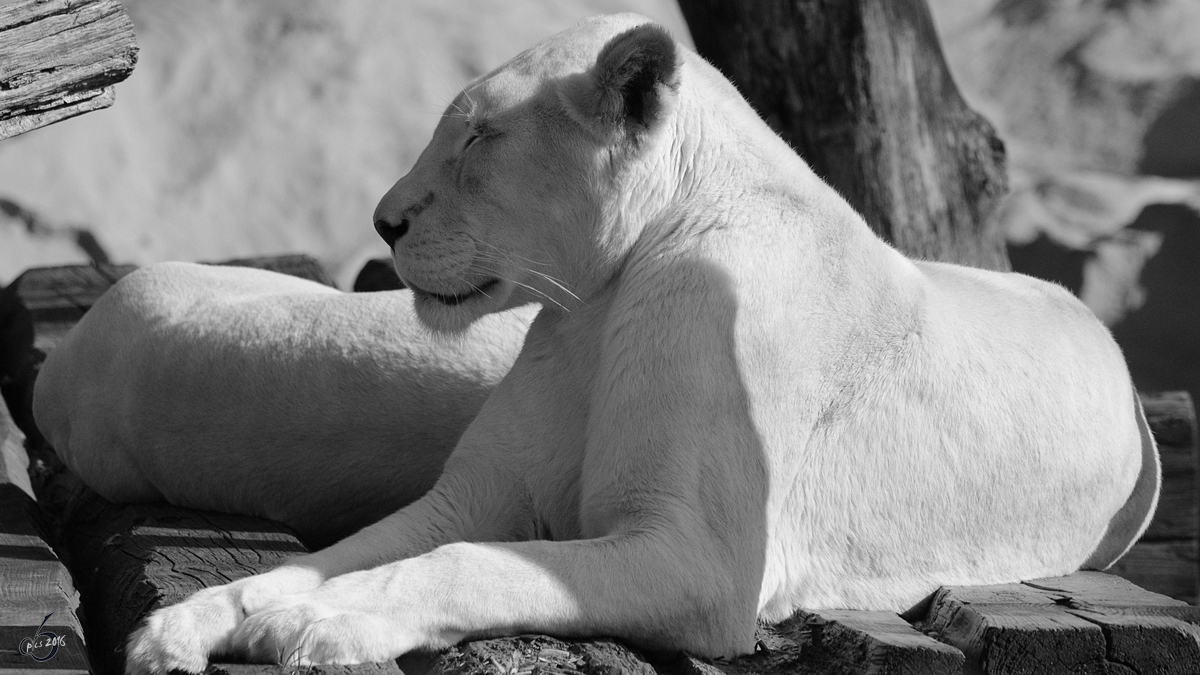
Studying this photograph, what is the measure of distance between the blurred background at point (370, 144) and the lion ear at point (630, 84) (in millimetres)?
7818

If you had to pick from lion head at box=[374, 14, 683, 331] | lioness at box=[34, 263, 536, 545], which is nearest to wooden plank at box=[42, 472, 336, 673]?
lioness at box=[34, 263, 536, 545]

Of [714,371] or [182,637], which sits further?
[714,371]

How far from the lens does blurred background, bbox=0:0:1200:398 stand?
998 cm

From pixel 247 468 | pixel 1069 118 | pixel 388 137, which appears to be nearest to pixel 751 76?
pixel 247 468

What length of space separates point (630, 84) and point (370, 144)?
27.3ft

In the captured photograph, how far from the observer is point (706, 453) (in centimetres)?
250

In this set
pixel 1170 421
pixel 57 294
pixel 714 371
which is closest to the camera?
pixel 714 371

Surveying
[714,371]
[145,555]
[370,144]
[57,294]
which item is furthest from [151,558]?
[370,144]

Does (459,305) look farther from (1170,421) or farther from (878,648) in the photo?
(1170,421)

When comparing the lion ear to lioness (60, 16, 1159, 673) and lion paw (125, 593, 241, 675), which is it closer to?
lioness (60, 16, 1159, 673)

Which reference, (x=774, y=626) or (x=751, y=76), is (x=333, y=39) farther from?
(x=774, y=626)

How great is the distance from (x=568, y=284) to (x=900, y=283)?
790 millimetres

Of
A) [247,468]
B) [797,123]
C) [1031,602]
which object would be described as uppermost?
[797,123]

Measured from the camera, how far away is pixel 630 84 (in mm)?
2732
